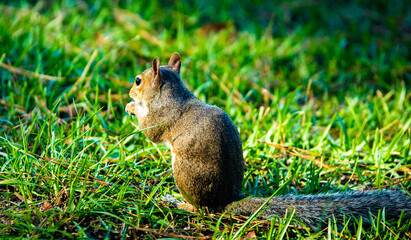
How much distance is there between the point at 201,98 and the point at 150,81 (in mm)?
1302

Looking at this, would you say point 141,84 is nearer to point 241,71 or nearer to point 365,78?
point 241,71

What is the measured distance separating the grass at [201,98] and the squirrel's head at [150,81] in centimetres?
34

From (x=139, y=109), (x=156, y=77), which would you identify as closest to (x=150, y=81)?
(x=156, y=77)

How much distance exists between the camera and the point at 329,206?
2197mm

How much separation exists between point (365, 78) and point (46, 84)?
12.0 feet

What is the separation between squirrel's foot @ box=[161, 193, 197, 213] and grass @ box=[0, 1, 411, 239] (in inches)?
2.1

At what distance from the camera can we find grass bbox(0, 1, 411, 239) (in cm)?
222

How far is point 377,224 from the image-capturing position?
2145mm

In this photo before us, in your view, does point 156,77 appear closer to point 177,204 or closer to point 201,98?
point 177,204

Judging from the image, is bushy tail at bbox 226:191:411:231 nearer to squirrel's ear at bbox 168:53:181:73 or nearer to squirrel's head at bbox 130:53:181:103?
squirrel's head at bbox 130:53:181:103

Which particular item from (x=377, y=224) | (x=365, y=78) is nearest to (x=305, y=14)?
(x=365, y=78)

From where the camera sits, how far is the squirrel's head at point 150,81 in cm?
251

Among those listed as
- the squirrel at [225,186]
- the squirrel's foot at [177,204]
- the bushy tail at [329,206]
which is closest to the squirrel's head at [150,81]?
the squirrel at [225,186]

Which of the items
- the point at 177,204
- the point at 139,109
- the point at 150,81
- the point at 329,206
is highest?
the point at 150,81
